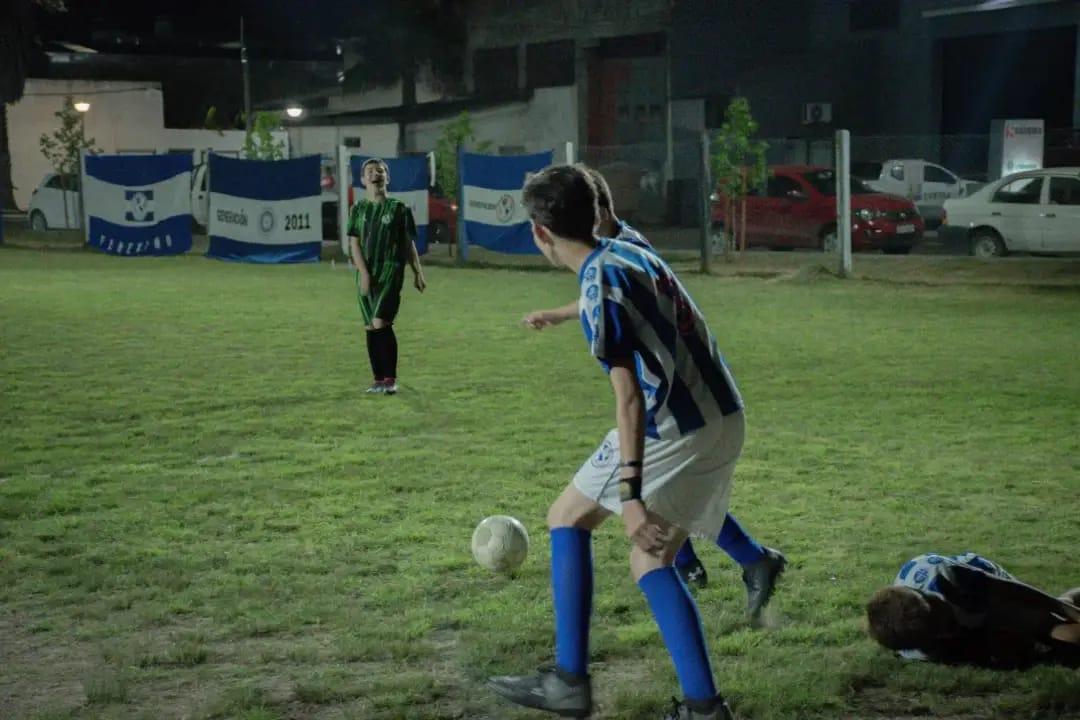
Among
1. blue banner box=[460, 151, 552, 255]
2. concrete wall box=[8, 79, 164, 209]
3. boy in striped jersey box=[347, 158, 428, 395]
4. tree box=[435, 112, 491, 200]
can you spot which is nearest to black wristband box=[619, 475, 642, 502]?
boy in striped jersey box=[347, 158, 428, 395]

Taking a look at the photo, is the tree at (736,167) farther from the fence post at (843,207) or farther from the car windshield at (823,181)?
the fence post at (843,207)

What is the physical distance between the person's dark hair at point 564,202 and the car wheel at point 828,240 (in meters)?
22.8

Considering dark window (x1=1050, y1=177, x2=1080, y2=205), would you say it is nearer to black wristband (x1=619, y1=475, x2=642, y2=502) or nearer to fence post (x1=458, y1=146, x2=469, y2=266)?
fence post (x1=458, y1=146, x2=469, y2=266)

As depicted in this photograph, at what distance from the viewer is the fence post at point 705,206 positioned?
22.8 m

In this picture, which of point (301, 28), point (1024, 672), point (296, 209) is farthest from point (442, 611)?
point (301, 28)

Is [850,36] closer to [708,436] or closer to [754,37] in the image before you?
[754,37]

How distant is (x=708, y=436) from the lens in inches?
164

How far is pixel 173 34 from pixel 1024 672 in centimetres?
6703

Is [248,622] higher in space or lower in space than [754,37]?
lower

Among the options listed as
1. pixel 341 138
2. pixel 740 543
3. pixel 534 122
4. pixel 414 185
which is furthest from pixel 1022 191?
pixel 341 138

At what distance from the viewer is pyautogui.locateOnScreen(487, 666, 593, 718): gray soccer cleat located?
4402 millimetres

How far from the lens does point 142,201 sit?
27703mm

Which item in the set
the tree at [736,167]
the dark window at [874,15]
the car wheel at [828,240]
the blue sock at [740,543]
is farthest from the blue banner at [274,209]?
the blue sock at [740,543]

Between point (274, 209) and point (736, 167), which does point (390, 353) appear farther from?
point (736, 167)
